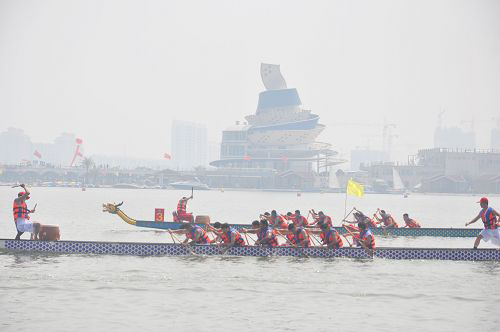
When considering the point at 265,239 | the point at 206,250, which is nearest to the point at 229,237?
the point at 206,250

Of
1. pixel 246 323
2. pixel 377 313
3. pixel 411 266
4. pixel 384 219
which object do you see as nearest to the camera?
pixel 246 323

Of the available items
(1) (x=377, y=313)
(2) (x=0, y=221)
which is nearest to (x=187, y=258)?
(1) (x=377, y=313)

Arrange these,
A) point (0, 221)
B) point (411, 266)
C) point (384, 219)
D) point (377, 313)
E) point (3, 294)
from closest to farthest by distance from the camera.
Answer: point (377, 313)
point (3, 294)
point (411, 266)
point (384, 219)
point (0, 221)

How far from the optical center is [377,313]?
70.2 feet

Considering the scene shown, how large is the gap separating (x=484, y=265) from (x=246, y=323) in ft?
45.4

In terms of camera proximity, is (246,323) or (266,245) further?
(266,245)

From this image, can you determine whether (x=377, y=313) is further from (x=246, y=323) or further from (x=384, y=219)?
(x=384, y=219)

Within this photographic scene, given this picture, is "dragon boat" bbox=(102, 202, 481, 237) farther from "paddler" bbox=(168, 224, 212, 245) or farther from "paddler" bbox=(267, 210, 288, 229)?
"paddler" bbox=(168, 224, 212, 245)

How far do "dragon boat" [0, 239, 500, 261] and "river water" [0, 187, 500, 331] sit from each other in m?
0.29

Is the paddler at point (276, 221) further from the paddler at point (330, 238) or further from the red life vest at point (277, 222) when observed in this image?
the paddler at point (330, 238)

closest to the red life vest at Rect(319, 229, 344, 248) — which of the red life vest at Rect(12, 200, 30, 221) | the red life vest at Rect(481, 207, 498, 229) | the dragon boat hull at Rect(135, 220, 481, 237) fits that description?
the red life vest at Rect(481, 207, 498, 229)

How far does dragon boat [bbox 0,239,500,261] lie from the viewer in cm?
2972

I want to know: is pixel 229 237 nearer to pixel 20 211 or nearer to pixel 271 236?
pixel 271 236

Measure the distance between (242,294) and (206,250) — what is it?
20.0 ft
